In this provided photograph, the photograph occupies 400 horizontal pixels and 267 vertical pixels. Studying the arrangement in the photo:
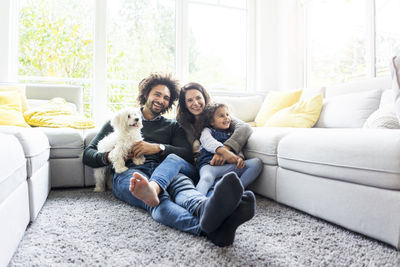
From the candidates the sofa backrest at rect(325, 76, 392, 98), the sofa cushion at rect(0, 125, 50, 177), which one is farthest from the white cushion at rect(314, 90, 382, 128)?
the sofa cushion at rect(0, 125, 50, 177)

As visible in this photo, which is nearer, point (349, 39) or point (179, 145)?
point (179, 145)

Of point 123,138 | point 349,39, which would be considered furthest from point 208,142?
point 349,39

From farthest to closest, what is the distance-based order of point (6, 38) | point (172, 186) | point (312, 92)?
1. point (6, 38)
2. point (312, 92)
3. point (172, 186)

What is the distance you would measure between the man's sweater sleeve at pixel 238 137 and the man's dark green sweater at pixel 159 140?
11.2 inches

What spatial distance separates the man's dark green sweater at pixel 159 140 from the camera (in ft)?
5.51

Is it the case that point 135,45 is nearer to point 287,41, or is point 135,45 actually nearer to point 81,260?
point 287,41

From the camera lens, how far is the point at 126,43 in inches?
135

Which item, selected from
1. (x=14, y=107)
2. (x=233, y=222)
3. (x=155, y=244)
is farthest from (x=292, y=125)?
(x=14, y=107)

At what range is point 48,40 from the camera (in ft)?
10.3

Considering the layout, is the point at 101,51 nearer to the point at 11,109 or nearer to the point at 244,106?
the point at 11,109

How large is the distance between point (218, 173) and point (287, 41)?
2.82 m

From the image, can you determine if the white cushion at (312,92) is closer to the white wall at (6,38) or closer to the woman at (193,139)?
the woman at (193,139)

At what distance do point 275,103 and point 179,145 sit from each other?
4.40 ft

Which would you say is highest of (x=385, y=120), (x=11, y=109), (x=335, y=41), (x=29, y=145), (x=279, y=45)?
(x=279, y=45)
